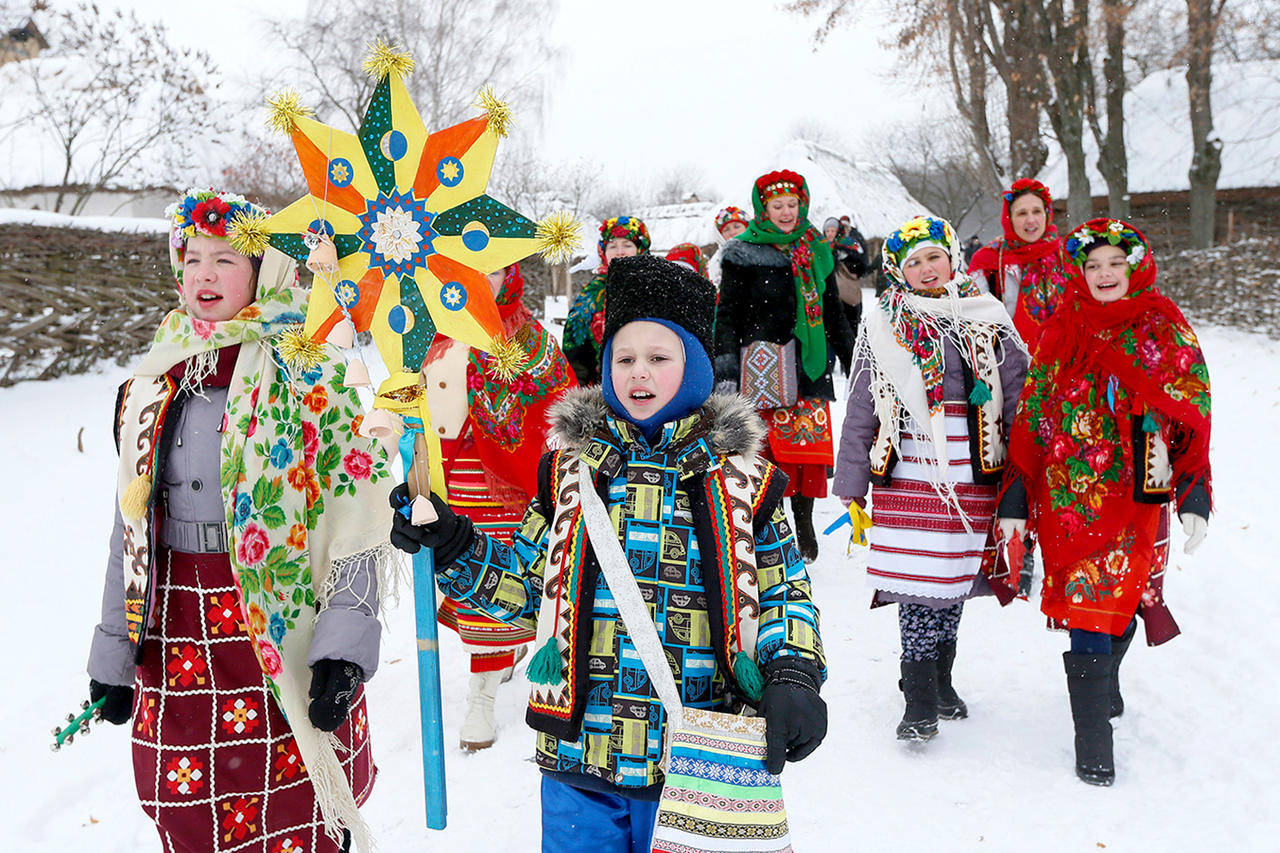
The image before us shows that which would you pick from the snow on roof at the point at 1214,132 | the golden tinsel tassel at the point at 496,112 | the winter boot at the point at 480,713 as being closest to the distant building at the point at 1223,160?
the snow on roof at the point at 1214,132

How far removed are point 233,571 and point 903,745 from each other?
2662 mm

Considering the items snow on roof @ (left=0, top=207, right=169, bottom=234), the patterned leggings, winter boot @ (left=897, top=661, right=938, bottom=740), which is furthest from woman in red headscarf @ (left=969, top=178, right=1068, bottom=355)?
snow on roof @ (left=0, top=207, right=169, bottom=234)

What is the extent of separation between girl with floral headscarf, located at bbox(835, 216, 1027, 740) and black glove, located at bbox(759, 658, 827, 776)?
6.74 feet

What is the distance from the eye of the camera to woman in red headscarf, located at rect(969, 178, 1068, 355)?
5441 millimetres

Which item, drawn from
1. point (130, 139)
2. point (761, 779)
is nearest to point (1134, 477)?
point (761, 779)

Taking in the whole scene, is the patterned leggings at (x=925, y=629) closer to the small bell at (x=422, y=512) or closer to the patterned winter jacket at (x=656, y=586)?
the patterned winter jacket at (x=656, y=586)

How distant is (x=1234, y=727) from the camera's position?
12.2 feet

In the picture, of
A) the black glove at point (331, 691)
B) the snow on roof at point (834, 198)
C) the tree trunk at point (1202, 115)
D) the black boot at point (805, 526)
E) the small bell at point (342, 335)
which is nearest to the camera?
the small bell at point (342, 335)

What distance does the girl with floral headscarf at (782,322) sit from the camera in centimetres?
538

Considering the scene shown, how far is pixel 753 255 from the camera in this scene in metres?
5.40

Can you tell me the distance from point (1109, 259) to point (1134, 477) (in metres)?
0.78

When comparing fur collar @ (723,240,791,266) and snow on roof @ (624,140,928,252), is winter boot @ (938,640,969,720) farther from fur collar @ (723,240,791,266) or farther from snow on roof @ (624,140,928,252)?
snow on roof @ (624,140,928,252)

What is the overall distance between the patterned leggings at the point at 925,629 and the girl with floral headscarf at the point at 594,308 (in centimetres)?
230

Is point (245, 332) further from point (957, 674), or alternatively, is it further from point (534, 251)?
point (957, 674)
